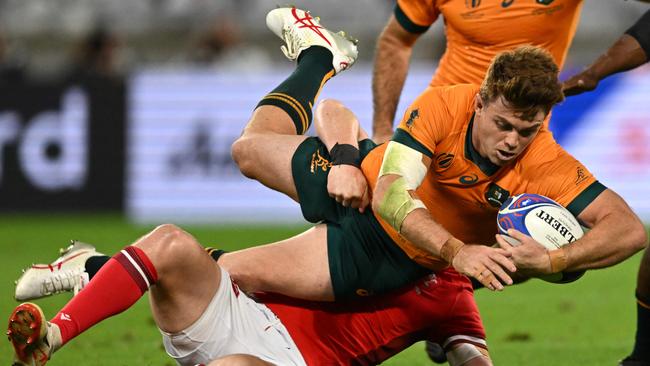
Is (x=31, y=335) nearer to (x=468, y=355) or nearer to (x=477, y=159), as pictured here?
(x=477, y=159)

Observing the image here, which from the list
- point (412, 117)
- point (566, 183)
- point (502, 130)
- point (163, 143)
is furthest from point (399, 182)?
point (163, 143)

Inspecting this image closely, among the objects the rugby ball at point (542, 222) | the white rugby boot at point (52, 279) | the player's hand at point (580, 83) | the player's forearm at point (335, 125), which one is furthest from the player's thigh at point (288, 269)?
the player's hand at point (580, 83)

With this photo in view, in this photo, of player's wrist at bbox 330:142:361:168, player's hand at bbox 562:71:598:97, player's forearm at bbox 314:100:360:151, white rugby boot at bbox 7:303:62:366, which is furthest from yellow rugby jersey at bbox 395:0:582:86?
white rugby boot at bbox 7:303:62:366

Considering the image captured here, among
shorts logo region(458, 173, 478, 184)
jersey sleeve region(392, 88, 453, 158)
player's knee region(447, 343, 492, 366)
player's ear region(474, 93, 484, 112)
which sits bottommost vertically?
player's knee region(447, 343, 492, 366)

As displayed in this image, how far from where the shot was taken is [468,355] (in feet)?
19.0

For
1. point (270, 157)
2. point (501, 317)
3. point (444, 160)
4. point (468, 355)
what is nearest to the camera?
point (444, 160)

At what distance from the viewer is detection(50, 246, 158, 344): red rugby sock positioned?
4.70 metres

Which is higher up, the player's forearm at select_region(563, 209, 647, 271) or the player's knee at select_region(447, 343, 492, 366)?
the player's forearm at select_region(563, 209, 647, 271)

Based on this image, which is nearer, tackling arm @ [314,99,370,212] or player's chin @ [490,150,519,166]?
player's chin @ [490,150,519,166]

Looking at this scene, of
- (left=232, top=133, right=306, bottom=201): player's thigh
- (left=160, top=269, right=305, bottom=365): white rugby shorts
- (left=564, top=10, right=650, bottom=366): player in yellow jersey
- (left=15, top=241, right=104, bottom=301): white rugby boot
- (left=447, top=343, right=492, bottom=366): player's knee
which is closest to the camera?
(left=160, top=269, right=305, bottom=365): white rugby shorts

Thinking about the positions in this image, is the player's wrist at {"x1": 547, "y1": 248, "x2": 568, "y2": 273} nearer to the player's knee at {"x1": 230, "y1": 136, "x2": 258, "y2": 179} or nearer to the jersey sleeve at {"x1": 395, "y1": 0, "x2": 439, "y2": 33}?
the player's knee at {"x1": 230, "y1": 136, "x2": 258, "y2": 179}

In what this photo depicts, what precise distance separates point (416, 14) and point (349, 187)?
2348 mm

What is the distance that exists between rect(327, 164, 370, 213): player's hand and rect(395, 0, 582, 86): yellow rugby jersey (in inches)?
71.1

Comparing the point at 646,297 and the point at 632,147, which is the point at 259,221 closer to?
the point at 632,147
